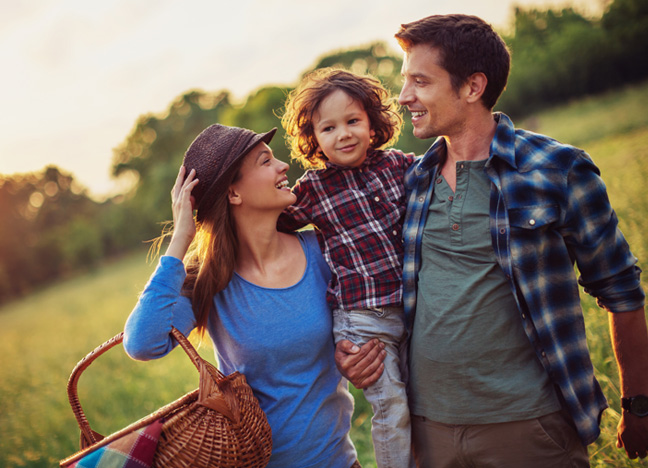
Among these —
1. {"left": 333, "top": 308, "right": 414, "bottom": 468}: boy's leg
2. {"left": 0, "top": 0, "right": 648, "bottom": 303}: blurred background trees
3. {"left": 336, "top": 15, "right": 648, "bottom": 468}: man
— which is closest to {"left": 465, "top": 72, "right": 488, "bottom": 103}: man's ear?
{"left": 336, "top": 15, "right": 648, "bottom": 468}: man

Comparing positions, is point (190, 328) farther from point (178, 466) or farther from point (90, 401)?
point (90, 401)

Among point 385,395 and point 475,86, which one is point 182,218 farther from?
point 475,86

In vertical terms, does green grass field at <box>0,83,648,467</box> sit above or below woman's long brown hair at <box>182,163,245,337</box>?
below

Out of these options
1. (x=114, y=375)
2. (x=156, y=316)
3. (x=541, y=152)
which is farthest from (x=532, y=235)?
(x=114, y=375)

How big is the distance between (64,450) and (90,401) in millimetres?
1400

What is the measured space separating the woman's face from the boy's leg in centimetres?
73

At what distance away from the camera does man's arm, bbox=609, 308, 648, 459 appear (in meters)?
2.18

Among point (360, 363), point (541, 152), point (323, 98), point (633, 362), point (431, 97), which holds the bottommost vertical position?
point (633, 362)

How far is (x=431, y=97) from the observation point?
8.04ft

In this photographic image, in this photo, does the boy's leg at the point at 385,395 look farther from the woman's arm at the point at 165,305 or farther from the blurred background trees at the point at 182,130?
the blurred background trees at the point at 182,130

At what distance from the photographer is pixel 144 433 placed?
1847mm

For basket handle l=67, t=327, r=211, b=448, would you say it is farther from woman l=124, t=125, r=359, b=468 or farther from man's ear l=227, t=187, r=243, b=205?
man's ear l=227, t=187, r=243, b=205

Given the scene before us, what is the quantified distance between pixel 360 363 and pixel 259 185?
1107 millimetres

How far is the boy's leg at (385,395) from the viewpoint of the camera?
2414 mm
